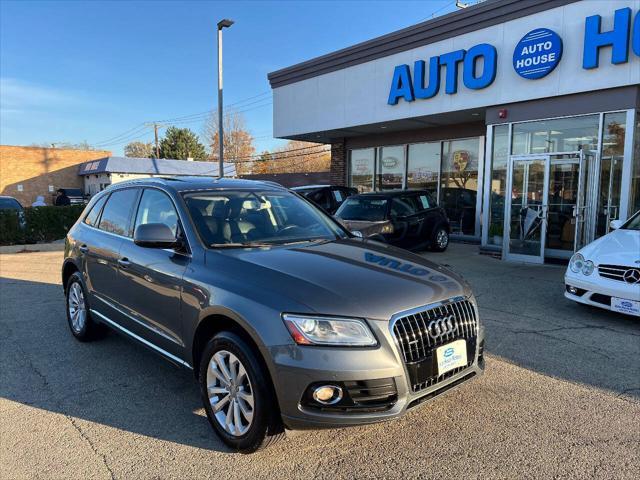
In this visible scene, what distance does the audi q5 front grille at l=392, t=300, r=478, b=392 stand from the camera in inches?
104

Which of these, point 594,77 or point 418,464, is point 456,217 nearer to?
point 594,77

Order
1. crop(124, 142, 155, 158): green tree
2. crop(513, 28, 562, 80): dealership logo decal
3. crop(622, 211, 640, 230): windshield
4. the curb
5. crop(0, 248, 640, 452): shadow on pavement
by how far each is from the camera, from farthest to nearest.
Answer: crop(124, 142, 155, 158): green tree → the curb → crop(513, 28, 562, 80): dealership logo decal → crop(622, 211, 640, 230): windshield → crop(0, 248, 640, 452): shadow on pavement

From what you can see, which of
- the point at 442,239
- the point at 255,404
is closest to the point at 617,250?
the point at 255,404

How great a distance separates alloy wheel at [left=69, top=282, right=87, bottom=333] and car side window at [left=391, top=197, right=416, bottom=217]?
692 centimetres

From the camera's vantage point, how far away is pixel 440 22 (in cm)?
1186

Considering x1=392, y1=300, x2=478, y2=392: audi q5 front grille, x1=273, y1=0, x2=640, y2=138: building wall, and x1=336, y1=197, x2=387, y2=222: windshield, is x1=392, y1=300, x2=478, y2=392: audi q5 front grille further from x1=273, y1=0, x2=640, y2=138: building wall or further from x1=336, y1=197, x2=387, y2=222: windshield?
x1=273, y1=0, x2=640, y2=138: building wall

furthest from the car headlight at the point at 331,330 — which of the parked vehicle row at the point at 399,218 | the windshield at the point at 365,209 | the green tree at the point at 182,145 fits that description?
the green tree at the point at 182,145

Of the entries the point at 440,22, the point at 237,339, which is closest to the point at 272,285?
the point at 237,339

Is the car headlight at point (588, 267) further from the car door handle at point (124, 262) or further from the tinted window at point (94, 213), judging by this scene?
the tinted window at point (94, 213)

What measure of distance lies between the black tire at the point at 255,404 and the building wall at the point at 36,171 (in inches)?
1589

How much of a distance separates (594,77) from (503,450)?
8944 millimetres

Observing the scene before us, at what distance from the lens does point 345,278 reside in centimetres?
290

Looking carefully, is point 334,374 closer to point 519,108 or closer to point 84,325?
A: point 84,325

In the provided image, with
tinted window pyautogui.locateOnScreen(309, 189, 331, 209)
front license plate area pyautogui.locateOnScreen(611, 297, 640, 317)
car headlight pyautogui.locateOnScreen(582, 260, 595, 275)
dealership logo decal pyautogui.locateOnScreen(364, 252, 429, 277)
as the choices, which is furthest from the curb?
front license plate area pyautogui.locateOnScreen(611, 297, 640, 317)
